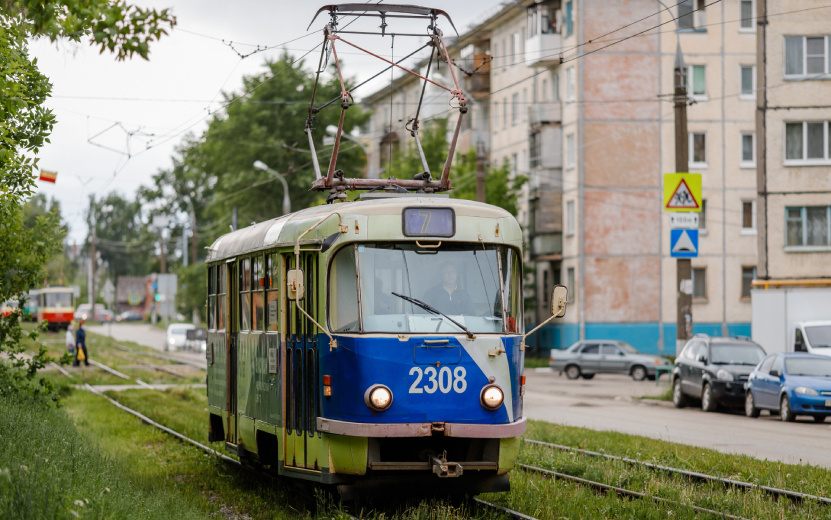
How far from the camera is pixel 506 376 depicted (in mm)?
11328

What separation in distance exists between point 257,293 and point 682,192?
644 inches

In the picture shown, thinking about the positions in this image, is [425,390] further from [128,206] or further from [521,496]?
[128,206]

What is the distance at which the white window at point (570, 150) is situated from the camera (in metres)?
56.4

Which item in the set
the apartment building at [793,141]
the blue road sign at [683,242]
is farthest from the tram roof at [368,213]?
the apartment building at [793,141]

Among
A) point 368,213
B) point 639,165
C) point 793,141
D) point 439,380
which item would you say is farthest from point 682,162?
point 639,165

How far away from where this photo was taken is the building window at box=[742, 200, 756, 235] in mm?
56562

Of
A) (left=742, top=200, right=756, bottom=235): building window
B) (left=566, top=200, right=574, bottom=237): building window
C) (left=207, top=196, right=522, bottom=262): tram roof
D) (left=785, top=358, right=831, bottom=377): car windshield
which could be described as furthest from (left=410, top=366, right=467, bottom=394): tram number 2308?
(left=742, top=200, right=756, bottom=235): building window

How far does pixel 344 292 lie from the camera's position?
11.4 meters

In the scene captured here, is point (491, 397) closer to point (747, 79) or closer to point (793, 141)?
point (793, 141)

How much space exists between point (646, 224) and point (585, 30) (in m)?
8.65

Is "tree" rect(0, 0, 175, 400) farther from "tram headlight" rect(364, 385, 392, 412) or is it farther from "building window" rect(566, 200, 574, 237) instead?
"building window" rect(566, 200, 574, 237)

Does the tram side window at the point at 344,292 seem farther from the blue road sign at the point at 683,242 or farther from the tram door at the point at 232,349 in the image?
the blue road sign at the point at 683,242

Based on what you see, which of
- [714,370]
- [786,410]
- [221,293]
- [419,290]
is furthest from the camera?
[714,370]

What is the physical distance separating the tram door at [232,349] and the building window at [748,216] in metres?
44.6
